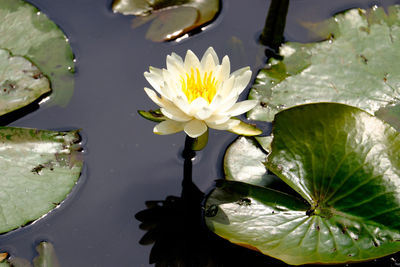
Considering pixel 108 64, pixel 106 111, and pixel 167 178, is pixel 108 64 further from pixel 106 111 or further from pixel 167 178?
pixel 167 178

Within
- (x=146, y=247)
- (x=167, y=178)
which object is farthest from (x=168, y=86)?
(x=146, y=247)

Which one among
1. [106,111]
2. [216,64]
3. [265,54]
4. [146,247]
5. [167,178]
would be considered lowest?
[146,247]

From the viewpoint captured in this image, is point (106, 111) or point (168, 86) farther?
point (106, 111)

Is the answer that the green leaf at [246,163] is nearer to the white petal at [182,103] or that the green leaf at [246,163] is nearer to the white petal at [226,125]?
the white petal at [226,125]

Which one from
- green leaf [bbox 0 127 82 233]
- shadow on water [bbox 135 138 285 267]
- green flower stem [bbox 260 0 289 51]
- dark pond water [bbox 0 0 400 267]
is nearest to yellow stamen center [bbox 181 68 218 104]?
shadow on water [bbox 135 138 285 267]

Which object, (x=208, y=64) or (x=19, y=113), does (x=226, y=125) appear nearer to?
(x=208, y=64)

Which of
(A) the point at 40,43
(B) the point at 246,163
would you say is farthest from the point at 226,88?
(A) the point at 40,43
